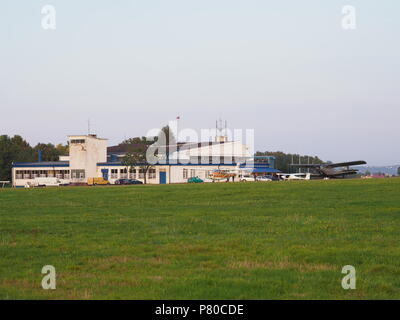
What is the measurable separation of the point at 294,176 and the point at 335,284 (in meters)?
79.2

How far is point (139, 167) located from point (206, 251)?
296ft

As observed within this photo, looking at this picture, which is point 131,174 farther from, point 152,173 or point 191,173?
point 191,173

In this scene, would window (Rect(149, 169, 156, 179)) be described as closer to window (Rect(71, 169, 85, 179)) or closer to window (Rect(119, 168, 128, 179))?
window (Rect(119, 168, 128, 179))

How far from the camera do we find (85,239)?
18031mm

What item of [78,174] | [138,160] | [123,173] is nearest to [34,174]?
[78,174]

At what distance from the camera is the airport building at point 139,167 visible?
104 metres

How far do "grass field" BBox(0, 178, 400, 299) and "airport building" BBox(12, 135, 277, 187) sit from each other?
75509 millimetres

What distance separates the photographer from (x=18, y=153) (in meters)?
131

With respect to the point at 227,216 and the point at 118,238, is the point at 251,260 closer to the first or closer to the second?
the point at 118,238

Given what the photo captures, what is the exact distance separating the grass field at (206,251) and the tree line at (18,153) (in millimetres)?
99866

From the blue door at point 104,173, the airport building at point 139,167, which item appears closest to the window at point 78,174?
the airport building at point 139,167

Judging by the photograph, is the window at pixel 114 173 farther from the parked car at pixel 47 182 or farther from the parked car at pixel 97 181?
the parked car at pixel 47 182

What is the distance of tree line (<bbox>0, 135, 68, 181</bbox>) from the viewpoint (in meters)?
123

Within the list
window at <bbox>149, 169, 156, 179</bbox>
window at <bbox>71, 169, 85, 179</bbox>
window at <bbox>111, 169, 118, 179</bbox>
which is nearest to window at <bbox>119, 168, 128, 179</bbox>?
window at <bbox>111, 169, 118, 179</bbox>
